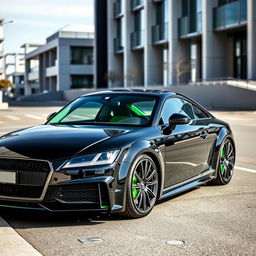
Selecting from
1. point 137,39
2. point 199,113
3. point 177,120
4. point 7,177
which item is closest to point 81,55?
point 137,39

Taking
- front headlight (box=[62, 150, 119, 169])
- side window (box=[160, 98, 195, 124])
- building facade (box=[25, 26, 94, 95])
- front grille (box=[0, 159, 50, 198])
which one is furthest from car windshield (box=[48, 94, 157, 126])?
building facade (box=[25, 26, 94, 95])

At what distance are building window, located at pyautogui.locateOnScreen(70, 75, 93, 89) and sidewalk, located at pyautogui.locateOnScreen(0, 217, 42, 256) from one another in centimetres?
8729

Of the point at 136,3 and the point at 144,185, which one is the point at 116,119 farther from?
the point at 136,3

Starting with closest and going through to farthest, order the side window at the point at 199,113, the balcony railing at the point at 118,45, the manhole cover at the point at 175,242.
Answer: the manhole cover at the point at 175,242 → the side window at the point at 199,113 → the balcony railing at the point at 118,45

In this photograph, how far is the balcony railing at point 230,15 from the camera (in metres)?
41.4

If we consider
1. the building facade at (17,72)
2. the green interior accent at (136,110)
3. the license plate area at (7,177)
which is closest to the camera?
the license plate area at (7,177)

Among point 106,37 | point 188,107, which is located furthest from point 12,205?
point 106,37

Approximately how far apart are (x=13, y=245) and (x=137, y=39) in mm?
56665

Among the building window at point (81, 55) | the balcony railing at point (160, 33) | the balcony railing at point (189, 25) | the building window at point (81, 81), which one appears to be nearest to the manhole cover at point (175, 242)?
the balcony railing at point (189, 25)

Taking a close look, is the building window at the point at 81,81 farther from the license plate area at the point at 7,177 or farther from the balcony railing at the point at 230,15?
the license plate area at the point at 7,177

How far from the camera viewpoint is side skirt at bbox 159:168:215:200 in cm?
664

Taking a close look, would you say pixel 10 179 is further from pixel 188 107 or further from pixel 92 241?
pixel 188 107

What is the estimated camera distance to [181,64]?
50.3m

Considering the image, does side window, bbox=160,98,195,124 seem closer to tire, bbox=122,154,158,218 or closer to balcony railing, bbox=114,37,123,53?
tire, bbox=122,154,158,218
